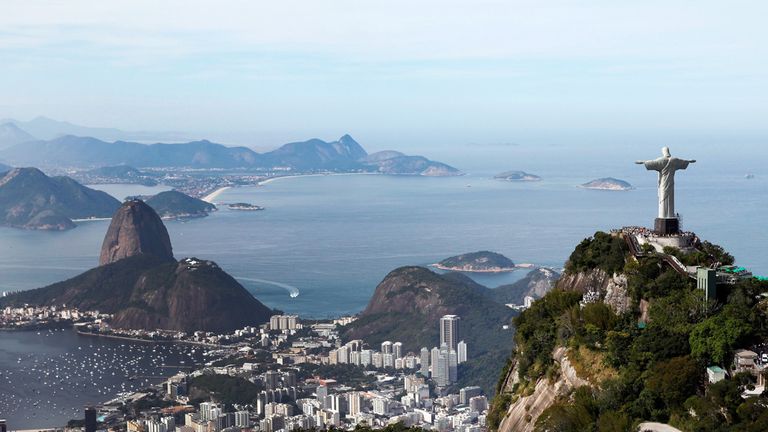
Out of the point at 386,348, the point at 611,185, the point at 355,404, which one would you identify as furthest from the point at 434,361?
the point at 611,185

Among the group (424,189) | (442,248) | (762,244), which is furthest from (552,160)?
(762,244)

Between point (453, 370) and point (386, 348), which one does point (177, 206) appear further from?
point (453, 370)

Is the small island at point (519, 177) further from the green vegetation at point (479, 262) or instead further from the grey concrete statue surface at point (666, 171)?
the grey concrete statue surface at point (666, 171)

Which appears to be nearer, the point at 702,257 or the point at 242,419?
the point at 702,257

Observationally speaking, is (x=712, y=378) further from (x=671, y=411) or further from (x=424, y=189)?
(x=424, y=189)

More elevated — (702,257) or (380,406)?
(702,257)

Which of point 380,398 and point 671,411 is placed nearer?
point 671,411

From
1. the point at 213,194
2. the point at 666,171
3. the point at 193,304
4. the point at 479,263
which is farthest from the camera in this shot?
the point at 213,194

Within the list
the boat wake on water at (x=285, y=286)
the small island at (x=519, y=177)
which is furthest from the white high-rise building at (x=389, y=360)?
the small island at (x=519, y=177)
